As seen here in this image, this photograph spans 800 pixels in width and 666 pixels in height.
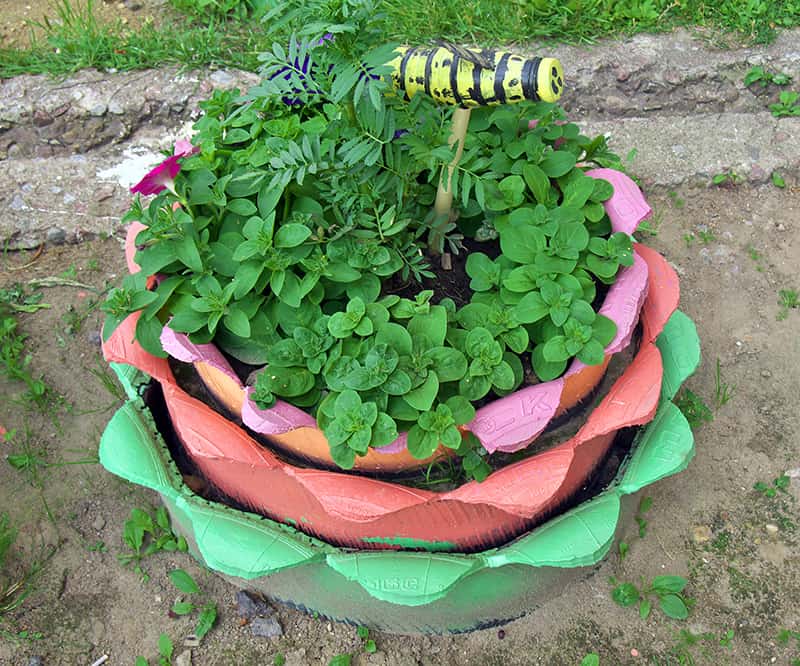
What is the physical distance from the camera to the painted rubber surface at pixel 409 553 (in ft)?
4.83

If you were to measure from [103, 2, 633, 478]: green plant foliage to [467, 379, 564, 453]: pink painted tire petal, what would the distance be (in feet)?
0.10

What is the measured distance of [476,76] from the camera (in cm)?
127

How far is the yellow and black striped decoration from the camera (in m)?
1.24

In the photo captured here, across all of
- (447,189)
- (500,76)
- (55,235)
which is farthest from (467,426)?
(55,235)

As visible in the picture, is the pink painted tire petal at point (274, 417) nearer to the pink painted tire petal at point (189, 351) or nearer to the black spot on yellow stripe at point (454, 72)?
the pink painted tire petal at point (189, 351)

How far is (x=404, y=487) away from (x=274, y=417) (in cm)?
27

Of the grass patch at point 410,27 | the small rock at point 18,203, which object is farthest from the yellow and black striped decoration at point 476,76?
the small rock at point 18,203

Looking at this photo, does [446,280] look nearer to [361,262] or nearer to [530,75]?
[361,262]

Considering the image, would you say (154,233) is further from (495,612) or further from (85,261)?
(85,261)

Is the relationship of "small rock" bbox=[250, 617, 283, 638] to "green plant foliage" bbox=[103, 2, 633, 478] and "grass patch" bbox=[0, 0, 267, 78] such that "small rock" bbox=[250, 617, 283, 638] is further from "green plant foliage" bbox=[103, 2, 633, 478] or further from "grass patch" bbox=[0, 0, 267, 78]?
"grass patch" bbox=[0, 0, 267, 78]

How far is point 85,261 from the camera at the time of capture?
2537 millimetres

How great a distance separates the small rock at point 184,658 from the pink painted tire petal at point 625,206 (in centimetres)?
129

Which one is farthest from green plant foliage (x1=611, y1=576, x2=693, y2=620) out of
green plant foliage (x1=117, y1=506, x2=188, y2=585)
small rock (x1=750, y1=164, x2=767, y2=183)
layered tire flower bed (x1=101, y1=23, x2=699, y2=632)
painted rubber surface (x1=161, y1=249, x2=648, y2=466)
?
small rock (x1=750, y1=164, x2=767, y2=183)

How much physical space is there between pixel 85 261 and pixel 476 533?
1.65 meters
